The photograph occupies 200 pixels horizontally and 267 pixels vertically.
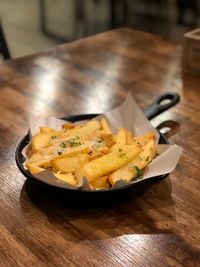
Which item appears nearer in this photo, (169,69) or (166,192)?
(166,192)

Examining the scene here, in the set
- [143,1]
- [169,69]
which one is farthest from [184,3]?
[169,69]

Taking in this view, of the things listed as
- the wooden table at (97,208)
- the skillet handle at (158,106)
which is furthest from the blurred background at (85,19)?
the skillet handle at (158,106)

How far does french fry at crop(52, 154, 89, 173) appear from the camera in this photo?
899 mm

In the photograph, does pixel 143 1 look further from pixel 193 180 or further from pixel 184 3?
pixel 193 180

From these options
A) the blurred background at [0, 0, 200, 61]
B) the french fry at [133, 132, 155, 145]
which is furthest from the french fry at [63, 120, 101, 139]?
the blurred background at [0, 0, 200, 61]

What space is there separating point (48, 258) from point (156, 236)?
214 millimetres

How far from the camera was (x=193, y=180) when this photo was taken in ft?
3.36

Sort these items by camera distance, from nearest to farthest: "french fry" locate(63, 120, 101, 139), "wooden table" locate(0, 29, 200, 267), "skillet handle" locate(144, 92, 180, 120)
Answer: "wooden table" locate(0, 29, 200, 267), "french fry" locate(63, 120, 101, 139), "skillet handle" locate(144, 92, 180, 120)

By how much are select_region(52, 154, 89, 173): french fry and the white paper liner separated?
1.6 inches

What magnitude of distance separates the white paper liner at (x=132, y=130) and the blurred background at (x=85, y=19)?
3379 millimetres

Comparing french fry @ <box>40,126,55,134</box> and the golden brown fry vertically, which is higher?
french fry @ <box>40,126,55,134</box>

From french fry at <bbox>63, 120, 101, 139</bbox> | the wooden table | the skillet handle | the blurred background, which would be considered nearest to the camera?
the wooden table

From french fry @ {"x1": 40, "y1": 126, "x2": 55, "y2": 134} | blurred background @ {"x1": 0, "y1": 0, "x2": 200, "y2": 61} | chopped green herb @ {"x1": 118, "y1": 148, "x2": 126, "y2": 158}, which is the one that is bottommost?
blurred background @ {"x1": 0, "y1": 0, "x2": 200, "y2": 61}

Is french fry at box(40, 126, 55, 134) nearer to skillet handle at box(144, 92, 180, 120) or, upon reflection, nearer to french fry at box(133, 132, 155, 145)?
french fry at box(133, 132, 155, 145)
